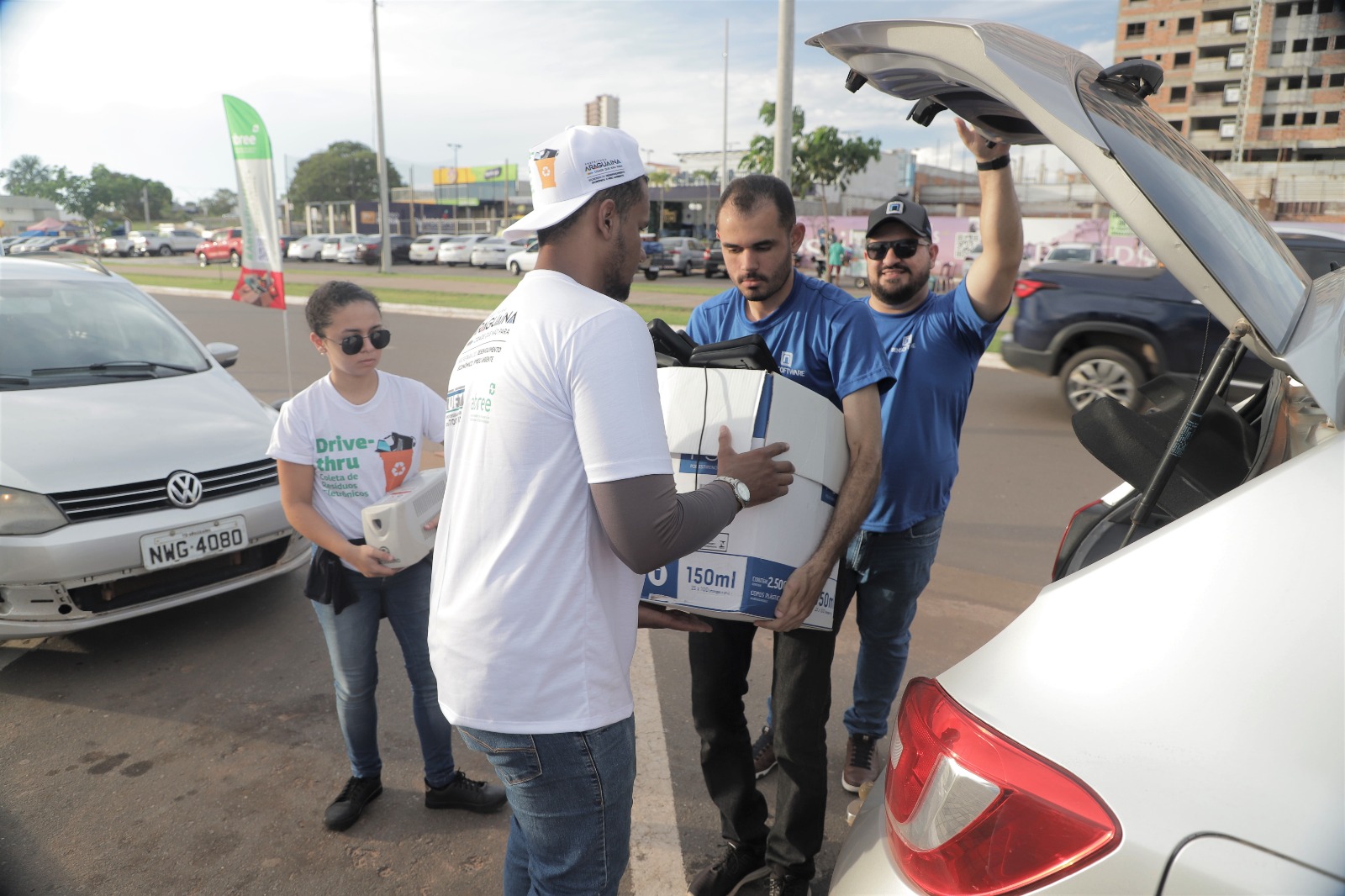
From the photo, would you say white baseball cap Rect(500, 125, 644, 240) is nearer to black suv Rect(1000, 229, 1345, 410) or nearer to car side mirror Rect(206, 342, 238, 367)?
car side mirror Rect(206, 342, 238, 367)

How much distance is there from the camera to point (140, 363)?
15.4 ft

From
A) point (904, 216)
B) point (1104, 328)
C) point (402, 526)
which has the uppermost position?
point (904, 216)

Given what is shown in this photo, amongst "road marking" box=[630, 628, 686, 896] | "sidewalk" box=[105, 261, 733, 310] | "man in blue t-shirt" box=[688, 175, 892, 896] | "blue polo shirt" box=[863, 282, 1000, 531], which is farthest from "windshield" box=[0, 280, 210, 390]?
"sidewalk" box=[105, 261, 733, 310]

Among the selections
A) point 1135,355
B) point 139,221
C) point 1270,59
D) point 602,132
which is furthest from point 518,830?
point 139,221

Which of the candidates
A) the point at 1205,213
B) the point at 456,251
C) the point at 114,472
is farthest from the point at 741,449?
the point at 456,251

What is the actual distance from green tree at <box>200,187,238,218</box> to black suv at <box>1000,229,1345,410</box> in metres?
121

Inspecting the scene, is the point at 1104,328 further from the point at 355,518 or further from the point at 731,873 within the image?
the point at 355,518

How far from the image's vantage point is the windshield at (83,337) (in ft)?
14.4

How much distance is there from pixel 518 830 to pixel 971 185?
269ft

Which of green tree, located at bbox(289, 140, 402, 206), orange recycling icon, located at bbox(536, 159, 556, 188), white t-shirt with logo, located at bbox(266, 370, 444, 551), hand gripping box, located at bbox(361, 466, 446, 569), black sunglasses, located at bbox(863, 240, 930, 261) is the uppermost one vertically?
green tree, located at bbox(289, 140, 402, 206)

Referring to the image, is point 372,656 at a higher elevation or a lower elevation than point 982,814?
lower

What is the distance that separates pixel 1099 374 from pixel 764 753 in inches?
253

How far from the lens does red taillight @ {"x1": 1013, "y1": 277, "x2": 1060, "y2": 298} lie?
824 centimetres

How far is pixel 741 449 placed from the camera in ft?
6.27
